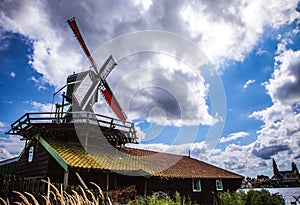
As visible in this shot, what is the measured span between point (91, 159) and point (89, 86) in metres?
6.39

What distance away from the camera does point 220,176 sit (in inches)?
701

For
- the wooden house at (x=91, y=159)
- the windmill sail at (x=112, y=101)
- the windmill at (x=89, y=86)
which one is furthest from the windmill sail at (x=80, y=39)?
the wooden house at (x=91, y=159)

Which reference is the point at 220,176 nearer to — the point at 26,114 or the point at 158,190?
the point at 158,190

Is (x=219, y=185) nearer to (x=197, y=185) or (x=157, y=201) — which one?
(x=197, y=185)

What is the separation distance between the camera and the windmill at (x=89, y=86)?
15.7 metres

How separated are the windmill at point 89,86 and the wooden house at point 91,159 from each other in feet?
6.67

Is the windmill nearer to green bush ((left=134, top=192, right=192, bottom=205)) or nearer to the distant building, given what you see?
green bush ((left=134, top=192, right=192, bottom=205))

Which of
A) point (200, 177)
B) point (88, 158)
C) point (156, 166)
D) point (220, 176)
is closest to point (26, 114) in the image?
point (88, 158)

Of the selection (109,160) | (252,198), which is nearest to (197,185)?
(252,198)

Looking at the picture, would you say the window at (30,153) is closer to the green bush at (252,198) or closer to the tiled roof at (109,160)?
the tiled roof at (109,160)

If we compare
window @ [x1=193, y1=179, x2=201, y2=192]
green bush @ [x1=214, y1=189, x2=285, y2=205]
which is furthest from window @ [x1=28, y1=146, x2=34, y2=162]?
green bush @ [x1=214, y1=189, x2=285, y2=205]

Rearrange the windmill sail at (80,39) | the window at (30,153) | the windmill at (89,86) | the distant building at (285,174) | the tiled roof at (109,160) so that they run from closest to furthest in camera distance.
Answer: the tiled roof at (109,160)
the window at (30,153)
the windmill at (89,86)
the windmill sail at (80,39)
the distant building at (285,174)

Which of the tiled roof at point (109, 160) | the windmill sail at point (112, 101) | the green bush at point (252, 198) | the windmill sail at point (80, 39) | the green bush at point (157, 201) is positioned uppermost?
the windmill sail at point (80, 39)

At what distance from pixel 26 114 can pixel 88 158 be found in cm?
415
